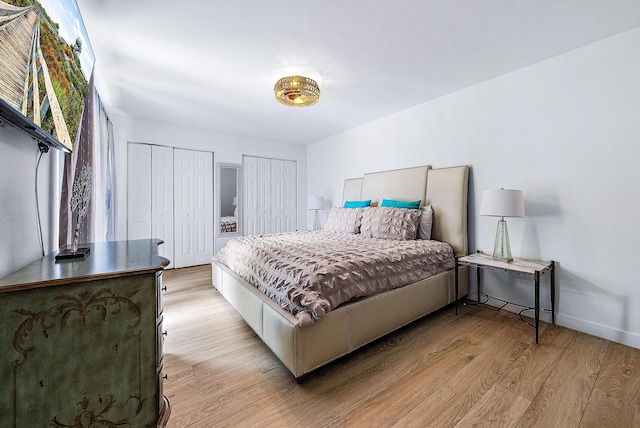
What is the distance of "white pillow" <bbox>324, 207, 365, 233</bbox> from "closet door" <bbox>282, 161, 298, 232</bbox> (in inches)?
76.6

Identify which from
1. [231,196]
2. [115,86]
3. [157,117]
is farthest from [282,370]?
[157,117]

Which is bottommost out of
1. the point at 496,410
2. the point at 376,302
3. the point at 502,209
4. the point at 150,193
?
the point at 496,410

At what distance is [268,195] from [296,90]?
3.25 m

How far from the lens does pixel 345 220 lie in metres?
3.93

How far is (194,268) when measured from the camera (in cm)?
466

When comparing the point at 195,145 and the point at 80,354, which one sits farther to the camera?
the point at 195,145

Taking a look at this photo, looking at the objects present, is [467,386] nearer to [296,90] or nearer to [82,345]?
[82,345]

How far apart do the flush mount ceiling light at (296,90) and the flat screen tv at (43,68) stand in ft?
4.99

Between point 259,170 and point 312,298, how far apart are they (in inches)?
168

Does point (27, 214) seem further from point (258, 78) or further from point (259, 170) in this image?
point (259, 170)

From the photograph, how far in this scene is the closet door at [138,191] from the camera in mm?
4211

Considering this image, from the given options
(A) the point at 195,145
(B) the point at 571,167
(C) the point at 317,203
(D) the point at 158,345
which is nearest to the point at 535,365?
(B) the point at 571,167

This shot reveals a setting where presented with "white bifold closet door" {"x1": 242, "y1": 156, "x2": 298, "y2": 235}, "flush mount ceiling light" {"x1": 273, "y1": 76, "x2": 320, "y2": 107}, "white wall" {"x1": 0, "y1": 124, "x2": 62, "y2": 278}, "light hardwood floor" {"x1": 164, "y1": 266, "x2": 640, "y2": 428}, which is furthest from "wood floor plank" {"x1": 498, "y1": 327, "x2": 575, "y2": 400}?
"white bifold closet door" {"x1": 242, "y1": 156, "x2": 298, "y2": 235}

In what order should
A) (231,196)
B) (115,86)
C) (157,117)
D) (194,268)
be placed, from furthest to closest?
(231,196)
(194,268)
(157,117)
(115,86)
